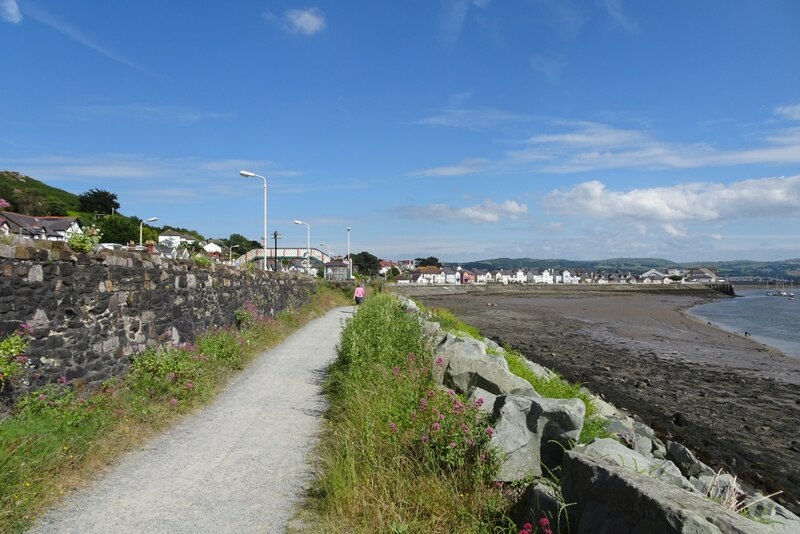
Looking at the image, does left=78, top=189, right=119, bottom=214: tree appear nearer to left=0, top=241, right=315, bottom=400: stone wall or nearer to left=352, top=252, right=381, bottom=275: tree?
left=352, top=252, right=381, bottom=275: tree

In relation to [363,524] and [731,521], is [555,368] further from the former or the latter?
[731,521]

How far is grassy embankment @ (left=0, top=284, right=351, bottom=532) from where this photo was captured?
465 centimetres

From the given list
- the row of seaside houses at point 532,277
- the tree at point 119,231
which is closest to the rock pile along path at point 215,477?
the tree at point 119,231

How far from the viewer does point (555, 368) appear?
60.3 ft

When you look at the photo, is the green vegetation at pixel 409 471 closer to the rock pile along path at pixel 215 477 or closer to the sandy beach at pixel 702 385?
the rock pile along path at pixel 215 477

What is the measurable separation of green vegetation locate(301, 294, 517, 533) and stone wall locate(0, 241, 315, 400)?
3.29m

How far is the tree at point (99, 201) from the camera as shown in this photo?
306 ft

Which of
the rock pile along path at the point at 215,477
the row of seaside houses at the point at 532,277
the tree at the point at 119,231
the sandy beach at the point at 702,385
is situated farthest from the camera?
the row of seaside houses at the point at 532,277

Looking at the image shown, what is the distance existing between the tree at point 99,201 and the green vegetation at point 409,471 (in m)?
98.3

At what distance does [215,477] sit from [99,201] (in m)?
101

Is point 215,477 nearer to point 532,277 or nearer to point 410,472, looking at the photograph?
point 410,472

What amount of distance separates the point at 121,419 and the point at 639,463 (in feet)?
19.0

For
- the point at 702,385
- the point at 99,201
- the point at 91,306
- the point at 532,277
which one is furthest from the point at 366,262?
the point at 91,306

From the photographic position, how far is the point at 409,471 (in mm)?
4848
